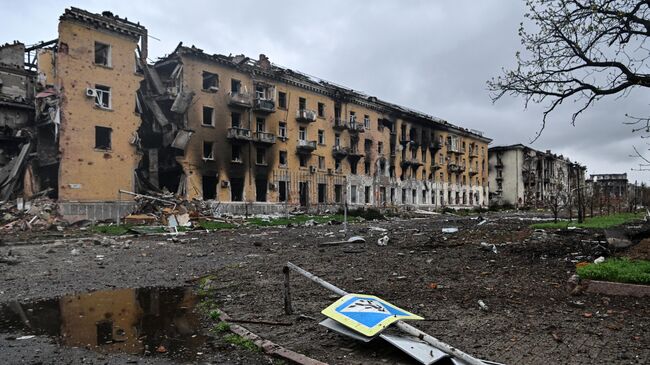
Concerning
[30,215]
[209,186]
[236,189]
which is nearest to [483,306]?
[30,215]

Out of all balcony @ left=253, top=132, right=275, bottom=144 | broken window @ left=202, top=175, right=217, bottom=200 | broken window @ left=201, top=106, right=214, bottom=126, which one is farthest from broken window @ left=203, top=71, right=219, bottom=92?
broken window @ left=202, top=175, right=217, bottom=200

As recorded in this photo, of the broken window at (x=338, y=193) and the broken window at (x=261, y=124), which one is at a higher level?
the broken window at (x=261, y=124)

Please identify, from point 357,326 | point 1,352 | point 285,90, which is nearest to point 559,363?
point 357,326

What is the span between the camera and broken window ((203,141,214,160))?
33156 mm

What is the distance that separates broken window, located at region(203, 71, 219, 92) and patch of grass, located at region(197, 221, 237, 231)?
12.5 meters

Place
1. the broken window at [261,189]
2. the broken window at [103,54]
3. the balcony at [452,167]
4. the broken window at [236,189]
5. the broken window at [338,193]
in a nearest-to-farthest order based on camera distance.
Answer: the broken window at [103,54], the broken window at [236,189], the broken window at [261,189], the broken window at [338,193], the balcony at [452,167]

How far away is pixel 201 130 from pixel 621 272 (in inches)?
1169

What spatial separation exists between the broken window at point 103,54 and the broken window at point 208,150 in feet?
27.5

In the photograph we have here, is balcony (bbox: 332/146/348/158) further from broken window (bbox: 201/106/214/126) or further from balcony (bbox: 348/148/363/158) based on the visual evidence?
broken window (bbox: 201/106/214/126)

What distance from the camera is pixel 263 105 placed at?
3619cm

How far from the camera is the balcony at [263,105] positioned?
3597 cm

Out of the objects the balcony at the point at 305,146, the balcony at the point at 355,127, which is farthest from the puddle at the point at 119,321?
the balcony at the point at 355,127

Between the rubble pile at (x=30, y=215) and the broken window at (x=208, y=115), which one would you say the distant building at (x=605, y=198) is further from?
the rubble pile at (x=30, y=215)

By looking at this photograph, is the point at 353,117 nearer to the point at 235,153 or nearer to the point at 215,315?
the point at 235,153
